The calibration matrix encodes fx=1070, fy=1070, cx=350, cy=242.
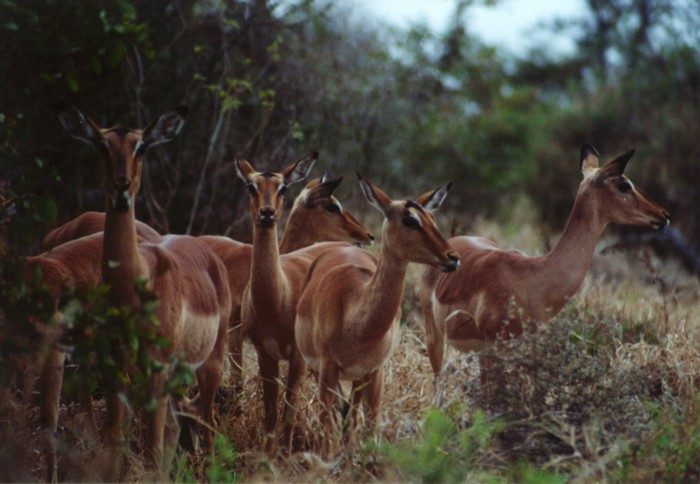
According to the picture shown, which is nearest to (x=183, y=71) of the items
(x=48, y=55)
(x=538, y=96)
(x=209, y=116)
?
(x=209, y=116)

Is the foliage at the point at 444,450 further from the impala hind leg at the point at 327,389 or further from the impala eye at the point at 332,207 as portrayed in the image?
the impala eye at the point at 332,207

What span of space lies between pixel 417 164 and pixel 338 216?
10507 millimetres

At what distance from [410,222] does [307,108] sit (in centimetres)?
572

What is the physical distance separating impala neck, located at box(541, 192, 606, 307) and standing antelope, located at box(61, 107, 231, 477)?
2.31 m

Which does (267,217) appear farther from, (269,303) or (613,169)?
(613,169)

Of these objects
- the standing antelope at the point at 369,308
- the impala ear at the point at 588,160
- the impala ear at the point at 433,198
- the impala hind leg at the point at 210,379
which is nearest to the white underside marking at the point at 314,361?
the standing antelope at the point at 369,308

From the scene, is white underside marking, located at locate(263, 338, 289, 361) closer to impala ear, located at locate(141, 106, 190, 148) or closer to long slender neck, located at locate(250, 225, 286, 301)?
long slender neck, located at locate(250, 225, 286, 301)

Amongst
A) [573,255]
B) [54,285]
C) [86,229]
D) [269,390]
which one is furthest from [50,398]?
[573,255]

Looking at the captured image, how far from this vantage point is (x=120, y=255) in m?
5.46

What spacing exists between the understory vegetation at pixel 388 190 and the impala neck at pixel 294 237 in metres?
1.05

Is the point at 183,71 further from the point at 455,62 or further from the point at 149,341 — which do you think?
the point at 455,62

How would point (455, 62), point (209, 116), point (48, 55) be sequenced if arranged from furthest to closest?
point (455, 62) < point (209, 116) < point (48, 55)

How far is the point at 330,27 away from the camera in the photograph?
15328mm

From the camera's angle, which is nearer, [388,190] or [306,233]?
[306,233]
